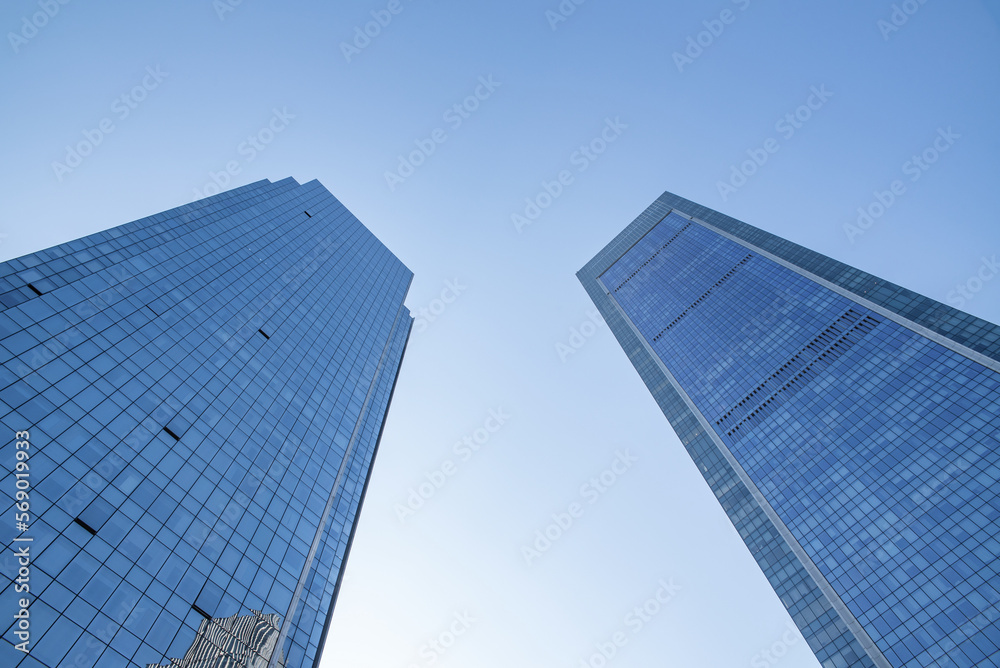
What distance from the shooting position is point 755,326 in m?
101

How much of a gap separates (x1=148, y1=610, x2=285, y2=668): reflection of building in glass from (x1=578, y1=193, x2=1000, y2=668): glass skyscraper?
58897mm

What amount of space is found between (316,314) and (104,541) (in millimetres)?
43633

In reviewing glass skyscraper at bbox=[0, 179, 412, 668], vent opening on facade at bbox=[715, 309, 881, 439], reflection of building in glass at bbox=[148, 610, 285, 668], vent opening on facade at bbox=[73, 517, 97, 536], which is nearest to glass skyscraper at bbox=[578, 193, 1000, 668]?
vent opening on facade at bbox=[715, 309, 881, 439]

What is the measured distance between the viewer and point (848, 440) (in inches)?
2869

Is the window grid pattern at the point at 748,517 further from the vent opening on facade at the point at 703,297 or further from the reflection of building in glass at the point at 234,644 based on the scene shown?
the reflection of building in glass at the point at 234,644

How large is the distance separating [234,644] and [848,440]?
74225 mm

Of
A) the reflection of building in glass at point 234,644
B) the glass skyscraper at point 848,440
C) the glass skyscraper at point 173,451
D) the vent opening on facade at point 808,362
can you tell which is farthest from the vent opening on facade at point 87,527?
the vent opening on facade at point 808,362

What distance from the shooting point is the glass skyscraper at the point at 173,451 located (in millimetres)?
30625

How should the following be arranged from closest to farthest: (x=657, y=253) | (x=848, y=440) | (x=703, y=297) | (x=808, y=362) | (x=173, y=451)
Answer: (x=173, y=451), (x=848, y=440), (x=808, y=362), (x=703, y=297), (x=657, y=253)

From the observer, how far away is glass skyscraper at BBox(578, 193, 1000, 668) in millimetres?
55438

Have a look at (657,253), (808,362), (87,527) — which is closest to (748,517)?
(808,362)

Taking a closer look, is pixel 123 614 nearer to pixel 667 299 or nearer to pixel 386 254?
pixel 386 254

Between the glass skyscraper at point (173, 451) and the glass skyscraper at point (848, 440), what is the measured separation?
183 feet

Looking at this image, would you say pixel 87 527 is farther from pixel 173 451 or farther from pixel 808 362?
pixel 808 362
